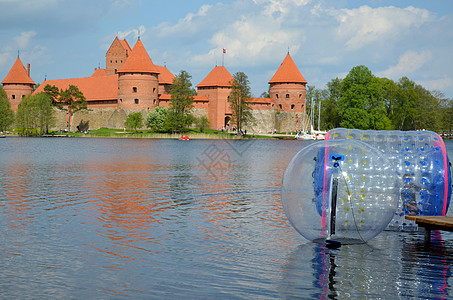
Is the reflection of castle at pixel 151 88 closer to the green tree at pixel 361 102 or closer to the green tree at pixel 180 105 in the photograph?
the green tree at pixel 180 105

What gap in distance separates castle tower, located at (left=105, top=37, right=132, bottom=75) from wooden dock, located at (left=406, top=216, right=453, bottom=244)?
95353mm

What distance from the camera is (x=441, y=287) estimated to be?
673 centimetres

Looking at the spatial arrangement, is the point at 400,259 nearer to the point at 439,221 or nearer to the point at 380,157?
the point at 439,221

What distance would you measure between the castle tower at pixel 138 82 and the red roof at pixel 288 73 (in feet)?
67.6

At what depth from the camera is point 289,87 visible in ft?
301

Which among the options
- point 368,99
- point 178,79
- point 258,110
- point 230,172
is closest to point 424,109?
point 368,99

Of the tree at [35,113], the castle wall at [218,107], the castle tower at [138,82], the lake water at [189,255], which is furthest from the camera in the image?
the castle wall at [218,107]

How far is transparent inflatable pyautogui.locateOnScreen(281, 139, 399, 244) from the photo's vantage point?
26.0 feet

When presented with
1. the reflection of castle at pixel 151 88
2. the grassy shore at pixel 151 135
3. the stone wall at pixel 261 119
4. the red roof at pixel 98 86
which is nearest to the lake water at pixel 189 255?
the grassy shore at pixel 151 135

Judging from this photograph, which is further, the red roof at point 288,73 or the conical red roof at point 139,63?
the red roof at point 288,73

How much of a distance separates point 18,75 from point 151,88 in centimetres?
2932

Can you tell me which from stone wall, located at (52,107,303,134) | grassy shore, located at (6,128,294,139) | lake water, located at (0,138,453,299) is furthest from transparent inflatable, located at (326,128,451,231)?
stone wall, located at (52,107,303,134)

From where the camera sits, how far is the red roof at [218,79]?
293 feet

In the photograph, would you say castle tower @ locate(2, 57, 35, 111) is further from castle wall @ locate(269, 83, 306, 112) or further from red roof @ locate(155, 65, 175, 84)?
castle wall @ locate(269, 83, 306, 112)
